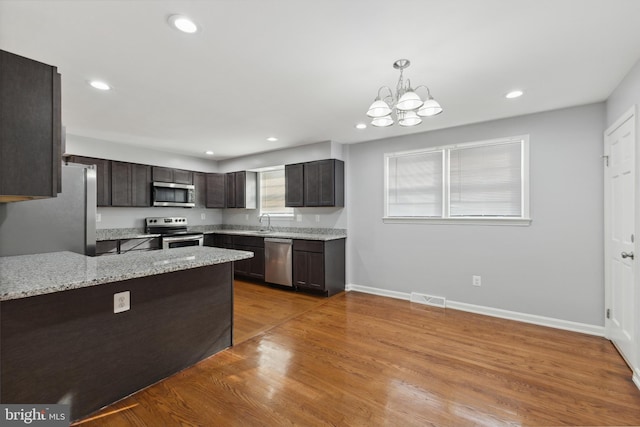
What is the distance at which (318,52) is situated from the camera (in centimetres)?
206

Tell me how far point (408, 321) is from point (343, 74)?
2.79 metres

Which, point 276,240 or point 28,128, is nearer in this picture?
point 28,128

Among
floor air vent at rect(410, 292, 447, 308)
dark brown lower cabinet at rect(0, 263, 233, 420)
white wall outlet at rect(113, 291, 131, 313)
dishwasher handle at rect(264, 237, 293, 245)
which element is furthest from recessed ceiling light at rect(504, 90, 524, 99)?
white wall outlet at rect(113, 291, 131, 313)

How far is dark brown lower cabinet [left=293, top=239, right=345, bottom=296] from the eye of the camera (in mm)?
4371

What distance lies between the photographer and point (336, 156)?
4676mm

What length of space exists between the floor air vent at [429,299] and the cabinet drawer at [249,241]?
2700 millimetres

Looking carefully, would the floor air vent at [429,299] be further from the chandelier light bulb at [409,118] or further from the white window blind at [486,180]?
the chandelier light bulb at [409,118]

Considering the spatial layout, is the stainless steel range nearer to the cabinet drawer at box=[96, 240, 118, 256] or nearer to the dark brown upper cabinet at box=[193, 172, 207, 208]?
the dark brown upper cabinet at box=[193, 172, 207, 208]

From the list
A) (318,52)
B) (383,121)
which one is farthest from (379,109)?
(318,52)

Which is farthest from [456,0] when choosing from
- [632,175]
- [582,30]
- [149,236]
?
[149,236]

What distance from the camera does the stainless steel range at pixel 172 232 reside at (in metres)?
4.97

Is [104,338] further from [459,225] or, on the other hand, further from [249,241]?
[459,225]

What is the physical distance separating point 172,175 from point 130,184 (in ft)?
2.47

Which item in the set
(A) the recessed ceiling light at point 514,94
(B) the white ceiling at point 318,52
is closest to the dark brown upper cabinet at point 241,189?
(B) the white ceiling at point 318,52
